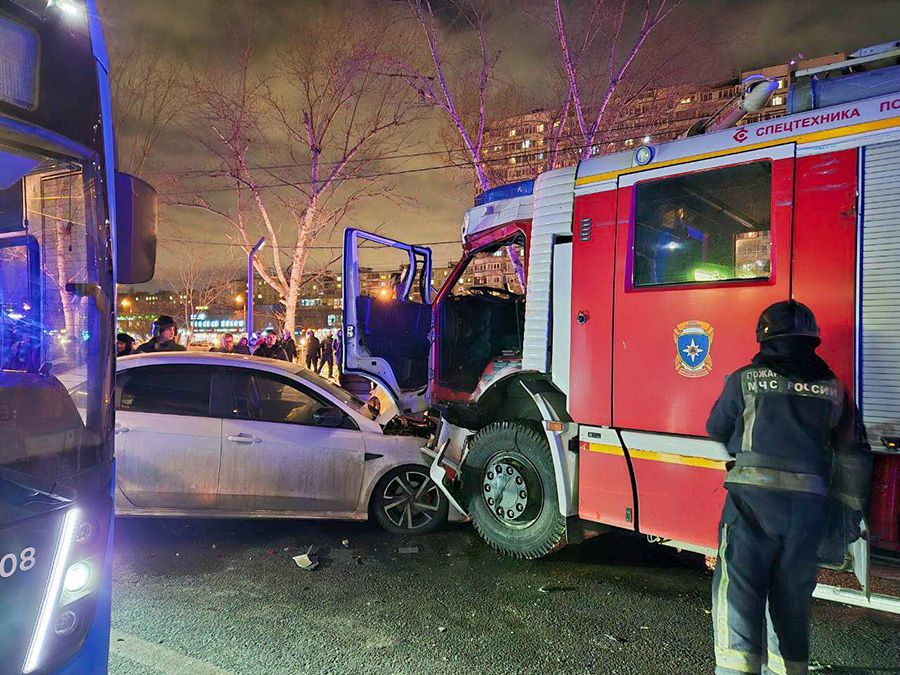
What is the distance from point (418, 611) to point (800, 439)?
2.41 meters

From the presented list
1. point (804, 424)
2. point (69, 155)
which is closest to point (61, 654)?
point (69, 155)

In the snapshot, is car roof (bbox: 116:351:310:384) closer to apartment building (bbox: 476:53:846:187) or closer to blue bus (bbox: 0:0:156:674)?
blue bus (bbox: 0:0:156:674)

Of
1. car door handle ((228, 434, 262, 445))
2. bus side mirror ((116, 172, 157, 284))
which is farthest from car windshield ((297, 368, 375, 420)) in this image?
bus side mirror ((116, 172, 157, 284))

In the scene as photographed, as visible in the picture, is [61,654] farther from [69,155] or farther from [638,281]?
[638,281]

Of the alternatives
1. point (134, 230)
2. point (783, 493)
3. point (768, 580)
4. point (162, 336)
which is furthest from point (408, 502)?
point (162, 336)

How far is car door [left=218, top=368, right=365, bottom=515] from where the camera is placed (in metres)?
4.54

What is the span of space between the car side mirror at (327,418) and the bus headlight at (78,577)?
2.78 m

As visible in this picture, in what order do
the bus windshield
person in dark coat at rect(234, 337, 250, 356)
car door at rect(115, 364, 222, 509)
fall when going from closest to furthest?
1. the bus windshield
2. car door at rect(115, 364, 222, 509)
3. person in dark coat at rect(234, 337, 250, 356)

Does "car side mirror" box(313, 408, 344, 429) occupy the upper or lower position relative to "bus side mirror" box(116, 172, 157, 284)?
lower

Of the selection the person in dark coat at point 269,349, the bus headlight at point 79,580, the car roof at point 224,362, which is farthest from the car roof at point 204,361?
the person in dark coat at point 269,349

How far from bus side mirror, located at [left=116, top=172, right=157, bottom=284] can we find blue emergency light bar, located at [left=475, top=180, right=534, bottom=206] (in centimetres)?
A: 303

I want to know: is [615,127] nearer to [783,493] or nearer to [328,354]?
[328,354]

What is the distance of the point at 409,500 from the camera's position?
4.79 m

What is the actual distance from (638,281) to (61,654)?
11.0 ft
